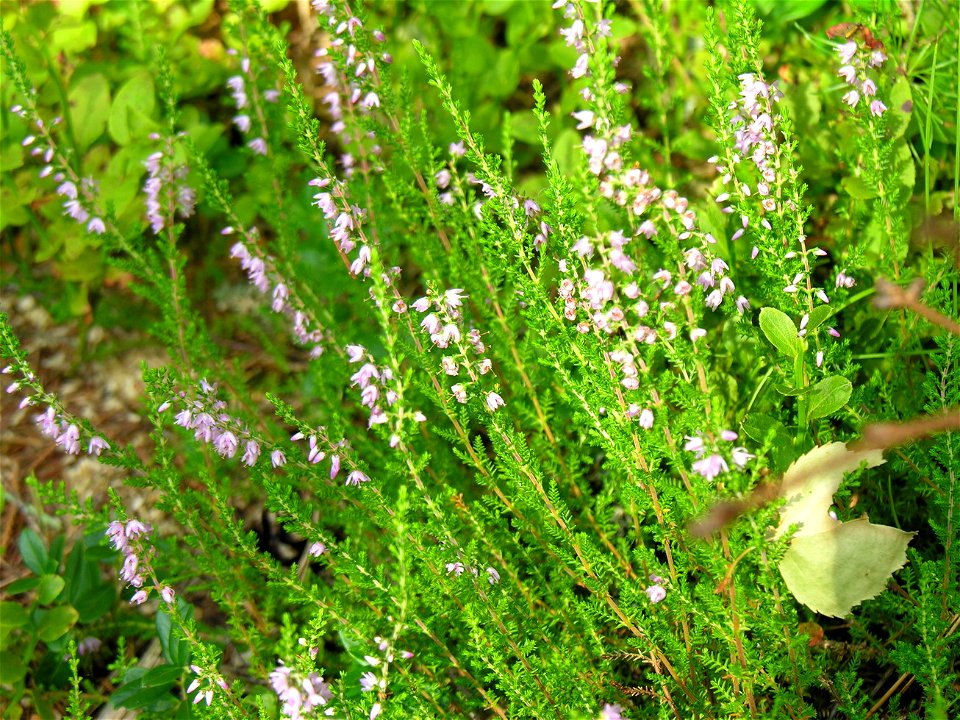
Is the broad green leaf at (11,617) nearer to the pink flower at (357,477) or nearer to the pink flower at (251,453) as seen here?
the pink flower at (251,453)

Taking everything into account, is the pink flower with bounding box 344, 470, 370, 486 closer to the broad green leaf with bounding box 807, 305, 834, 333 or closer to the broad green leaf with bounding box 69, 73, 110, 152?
the broad green leaf with bounding box 807, 305, 834, 333

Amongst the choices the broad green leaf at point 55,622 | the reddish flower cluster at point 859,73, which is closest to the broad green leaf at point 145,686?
the broad green leaf at point 55,622

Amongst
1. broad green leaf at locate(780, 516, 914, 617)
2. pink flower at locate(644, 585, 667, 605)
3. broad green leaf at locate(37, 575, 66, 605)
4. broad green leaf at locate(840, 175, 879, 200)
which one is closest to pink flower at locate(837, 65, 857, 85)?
broad green leaf at locate(840, 175, 879, 200)

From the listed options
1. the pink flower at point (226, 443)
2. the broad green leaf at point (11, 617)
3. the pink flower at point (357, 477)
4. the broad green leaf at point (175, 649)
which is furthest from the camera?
the broad green leaf at point (11, 617)

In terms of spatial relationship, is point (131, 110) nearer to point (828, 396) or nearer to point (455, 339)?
point (455, 339)

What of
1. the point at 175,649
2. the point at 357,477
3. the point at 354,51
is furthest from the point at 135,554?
the point at 354,51

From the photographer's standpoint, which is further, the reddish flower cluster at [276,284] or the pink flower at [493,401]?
the reddish flower cluster at [276,284]
